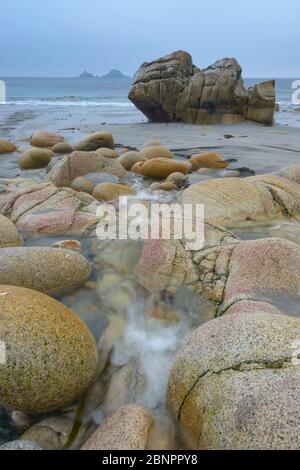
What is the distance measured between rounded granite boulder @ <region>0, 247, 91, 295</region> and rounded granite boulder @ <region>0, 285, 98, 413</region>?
2.40 feet

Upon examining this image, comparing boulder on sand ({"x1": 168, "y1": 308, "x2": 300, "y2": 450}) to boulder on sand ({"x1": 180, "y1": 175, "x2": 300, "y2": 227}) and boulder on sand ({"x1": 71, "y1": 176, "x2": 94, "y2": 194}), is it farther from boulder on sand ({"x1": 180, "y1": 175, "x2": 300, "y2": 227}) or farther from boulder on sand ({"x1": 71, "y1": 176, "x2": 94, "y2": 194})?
boulder on sand ({"x1": 71, "y1": 176, "x2": 94, "y2": 194})

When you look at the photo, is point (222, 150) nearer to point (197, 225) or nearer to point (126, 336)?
point (197, 225)

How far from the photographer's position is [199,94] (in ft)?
52.7

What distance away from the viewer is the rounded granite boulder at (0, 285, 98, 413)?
2254mm

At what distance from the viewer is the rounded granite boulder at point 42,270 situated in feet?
11.0

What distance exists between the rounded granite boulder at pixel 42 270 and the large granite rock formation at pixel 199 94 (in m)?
13.5

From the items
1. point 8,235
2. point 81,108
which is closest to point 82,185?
point 8,235

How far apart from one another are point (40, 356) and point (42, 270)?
121 centimetres

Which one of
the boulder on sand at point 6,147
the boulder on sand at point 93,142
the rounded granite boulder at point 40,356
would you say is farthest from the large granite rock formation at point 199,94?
the rounded granite boulder at point 40,356

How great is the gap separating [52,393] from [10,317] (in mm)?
478

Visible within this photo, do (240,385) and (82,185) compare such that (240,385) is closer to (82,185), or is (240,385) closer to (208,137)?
(82,185)

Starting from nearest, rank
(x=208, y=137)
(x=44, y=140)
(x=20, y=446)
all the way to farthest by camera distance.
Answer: (x=20, y=446), (x=44, y=140), (x=208, y=137)

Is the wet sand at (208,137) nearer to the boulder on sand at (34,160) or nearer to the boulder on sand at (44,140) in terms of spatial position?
the boulder on sand at (44,140)

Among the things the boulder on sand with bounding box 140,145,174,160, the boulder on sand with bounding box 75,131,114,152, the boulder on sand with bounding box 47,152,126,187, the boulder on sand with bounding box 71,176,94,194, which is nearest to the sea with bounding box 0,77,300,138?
the boulder on sand with bounding box 75,131,114,152
